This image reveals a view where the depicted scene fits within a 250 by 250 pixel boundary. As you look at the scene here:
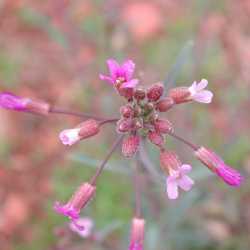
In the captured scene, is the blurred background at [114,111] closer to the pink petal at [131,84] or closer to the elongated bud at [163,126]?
the elongated bud at [163,126]

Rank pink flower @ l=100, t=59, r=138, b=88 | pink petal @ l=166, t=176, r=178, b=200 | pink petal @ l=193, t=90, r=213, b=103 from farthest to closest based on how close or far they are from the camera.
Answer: pink petal @ l=193, t=90, r=213, b=103
pink flower @ l=100, t=59, r=138, b=88
pink petal @ l=166, t=176, r=178, b=200

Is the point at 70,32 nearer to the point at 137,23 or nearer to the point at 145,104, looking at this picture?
the point at 137,23

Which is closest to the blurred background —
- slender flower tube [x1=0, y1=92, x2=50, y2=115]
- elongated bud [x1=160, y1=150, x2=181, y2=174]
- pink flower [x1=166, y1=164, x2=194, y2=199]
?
slender flower tube [x1=0, y1=92, x2=50, y2=115]

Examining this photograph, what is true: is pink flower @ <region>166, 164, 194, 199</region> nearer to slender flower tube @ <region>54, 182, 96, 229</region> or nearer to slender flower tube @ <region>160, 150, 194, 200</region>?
slender flower tube @ <region>160, 150, 194, 200</region>

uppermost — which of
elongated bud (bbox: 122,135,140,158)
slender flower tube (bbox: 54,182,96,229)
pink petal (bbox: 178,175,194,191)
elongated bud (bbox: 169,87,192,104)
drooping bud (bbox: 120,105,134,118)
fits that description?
elongated bud (bbox: 169,87,192,104)

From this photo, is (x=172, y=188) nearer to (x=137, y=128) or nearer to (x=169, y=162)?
(x=169, y=162)

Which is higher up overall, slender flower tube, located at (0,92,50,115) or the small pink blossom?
the small pink blossom

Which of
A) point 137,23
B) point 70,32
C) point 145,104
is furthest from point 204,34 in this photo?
point 145,104
